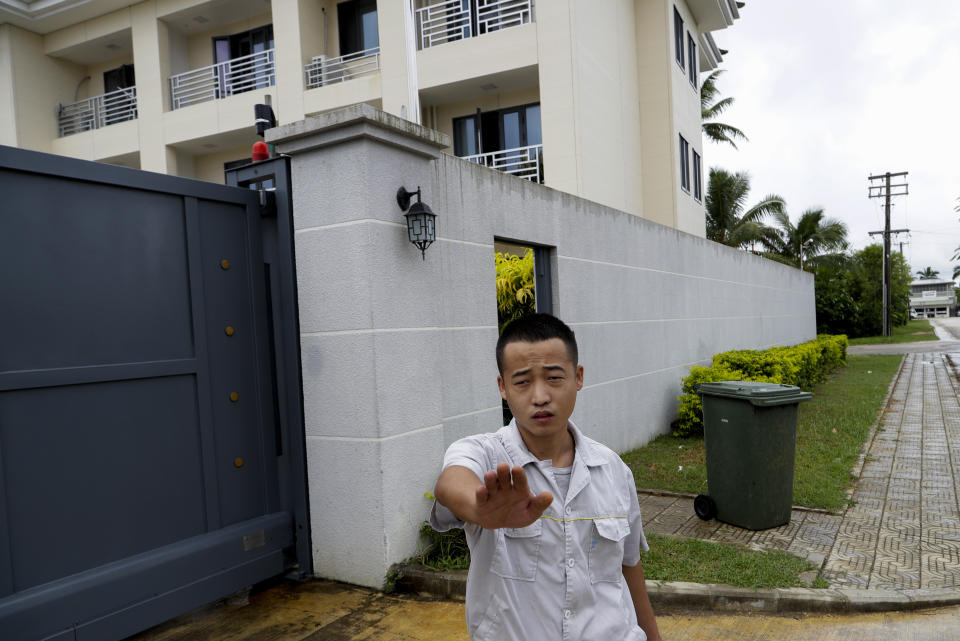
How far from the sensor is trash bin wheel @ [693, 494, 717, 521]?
210 inches

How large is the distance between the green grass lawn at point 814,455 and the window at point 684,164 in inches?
250

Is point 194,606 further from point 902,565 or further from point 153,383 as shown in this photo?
point 902,565

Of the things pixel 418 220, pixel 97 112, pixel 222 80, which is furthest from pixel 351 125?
pixel 97 112

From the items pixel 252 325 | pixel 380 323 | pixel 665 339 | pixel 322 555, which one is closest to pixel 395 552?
pixel 322 555

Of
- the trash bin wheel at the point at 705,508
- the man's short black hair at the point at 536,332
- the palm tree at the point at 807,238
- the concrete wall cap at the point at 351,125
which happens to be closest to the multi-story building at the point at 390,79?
the trash bin wheel at the point at 705,508

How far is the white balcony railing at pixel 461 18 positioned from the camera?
13.1 m

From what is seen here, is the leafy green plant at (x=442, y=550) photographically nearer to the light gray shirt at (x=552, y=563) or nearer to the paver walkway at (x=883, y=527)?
the paver walkway at (x=883, y=527)

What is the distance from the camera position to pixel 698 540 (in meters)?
4.86

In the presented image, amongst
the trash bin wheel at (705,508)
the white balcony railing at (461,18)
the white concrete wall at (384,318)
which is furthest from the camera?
the white balcony railing at (461,18)

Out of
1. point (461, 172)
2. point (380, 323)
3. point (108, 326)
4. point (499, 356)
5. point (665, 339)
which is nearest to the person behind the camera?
point (499, 356)

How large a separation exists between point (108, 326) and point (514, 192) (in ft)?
11.9

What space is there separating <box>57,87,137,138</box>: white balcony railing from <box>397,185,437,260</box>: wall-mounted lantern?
15568 millimetres

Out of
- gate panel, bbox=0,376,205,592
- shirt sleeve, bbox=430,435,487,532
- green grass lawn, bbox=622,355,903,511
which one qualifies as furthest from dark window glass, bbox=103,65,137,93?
shirt sleeve, bbox=430,435,487,532

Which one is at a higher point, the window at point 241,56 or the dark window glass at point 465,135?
the window at point 241,56
